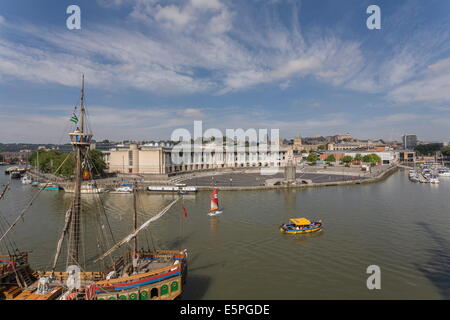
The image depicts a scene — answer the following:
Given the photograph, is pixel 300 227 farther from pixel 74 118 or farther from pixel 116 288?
pixel 74 118

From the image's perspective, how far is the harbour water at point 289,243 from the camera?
43.8 ft

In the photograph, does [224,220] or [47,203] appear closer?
[224,220]

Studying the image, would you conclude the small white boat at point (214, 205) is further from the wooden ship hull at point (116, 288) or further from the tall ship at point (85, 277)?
the wooden ship hull at point (116, 288)

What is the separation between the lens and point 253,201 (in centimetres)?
3481

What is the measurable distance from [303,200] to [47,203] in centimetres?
3390

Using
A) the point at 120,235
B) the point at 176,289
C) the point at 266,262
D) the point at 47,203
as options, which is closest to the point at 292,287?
the point at 266,262

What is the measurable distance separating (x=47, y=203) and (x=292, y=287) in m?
34.4

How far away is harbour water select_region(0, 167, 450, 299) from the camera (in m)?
13.4

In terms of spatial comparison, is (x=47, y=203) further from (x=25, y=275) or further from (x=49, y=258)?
(x=25, y=275)

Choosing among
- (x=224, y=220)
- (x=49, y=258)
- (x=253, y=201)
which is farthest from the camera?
(x=253, y=201)
